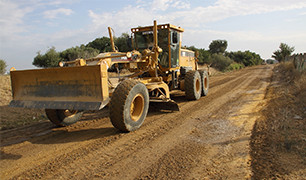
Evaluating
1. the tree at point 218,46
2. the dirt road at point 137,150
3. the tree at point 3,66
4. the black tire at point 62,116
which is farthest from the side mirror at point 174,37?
the tree at point 218,46

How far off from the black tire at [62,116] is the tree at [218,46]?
59262 mm

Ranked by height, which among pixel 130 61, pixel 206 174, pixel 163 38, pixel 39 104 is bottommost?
pixel 206 174

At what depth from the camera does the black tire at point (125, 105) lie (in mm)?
4238

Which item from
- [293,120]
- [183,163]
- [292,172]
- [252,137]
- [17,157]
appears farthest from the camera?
[293,120]

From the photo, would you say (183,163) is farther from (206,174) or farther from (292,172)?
(292,172)

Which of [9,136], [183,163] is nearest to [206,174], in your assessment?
[183,163]

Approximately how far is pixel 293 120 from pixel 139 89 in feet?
12.8

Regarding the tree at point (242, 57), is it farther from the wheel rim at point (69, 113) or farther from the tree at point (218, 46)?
the wheel rim at point (69, 113)

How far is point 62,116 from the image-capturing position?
5344 millimetres

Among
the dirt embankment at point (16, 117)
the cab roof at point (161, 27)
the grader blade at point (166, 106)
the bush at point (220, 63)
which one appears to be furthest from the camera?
the bush at point (220, 63)

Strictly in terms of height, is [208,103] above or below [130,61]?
below

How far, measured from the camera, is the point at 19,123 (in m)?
6.10

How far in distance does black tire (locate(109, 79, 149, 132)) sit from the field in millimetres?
241

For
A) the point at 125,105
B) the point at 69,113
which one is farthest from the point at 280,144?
the point at 69,113
